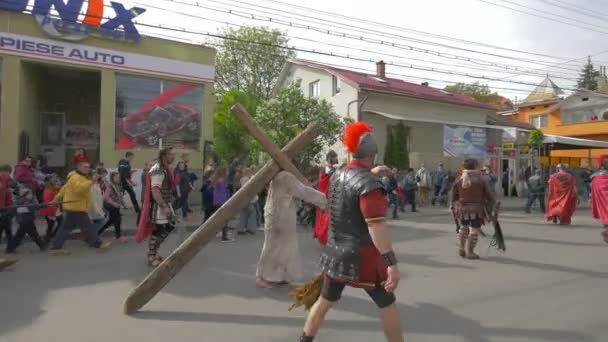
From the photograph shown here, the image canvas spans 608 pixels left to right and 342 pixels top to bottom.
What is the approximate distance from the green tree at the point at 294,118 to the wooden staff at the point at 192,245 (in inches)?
519

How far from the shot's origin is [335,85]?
25812 mm

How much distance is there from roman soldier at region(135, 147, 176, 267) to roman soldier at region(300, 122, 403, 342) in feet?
12.6

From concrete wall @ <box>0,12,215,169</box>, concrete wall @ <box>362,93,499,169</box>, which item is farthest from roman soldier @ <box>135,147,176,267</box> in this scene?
concrete wall @ <box>362,93,499,169</box>

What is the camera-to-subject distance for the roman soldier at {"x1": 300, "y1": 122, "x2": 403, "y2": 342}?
131 inches

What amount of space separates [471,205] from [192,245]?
15.9 ft

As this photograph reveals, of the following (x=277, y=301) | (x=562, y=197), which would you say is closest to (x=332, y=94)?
(x=562, y=197)

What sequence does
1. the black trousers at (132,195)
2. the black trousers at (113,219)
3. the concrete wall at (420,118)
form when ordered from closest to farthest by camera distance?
the black trousers at (113,219) < the black trousers at (132,195) < the concrete wall at (420,118)

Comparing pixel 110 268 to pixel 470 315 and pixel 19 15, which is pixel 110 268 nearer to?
pixel 470 315

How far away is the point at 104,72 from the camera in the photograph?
50.7 ft

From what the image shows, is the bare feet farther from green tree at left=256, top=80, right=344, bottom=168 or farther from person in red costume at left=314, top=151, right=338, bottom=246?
green tree at left=256, top=80, right=344, bottom=168

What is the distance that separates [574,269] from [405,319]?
13.0 ft

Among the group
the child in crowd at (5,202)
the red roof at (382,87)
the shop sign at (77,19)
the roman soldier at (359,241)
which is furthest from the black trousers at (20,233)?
the red roof at (382,87)

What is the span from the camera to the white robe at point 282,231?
235 inches

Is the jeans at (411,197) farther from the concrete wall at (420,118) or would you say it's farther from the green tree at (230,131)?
the green tree at (230,131)
